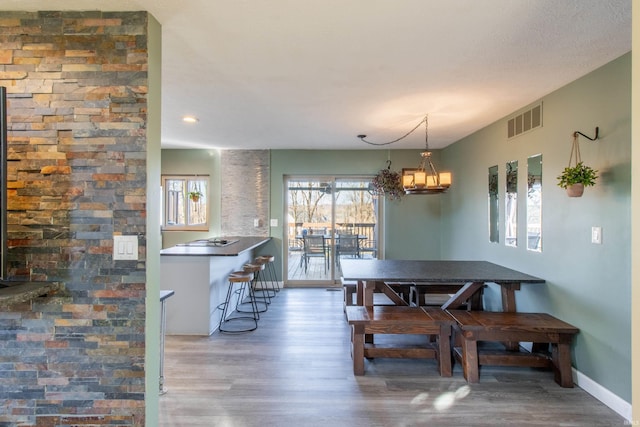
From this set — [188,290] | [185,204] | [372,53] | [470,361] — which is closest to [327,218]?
[185,204]

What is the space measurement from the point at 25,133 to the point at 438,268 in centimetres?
345

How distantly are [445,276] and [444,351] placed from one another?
64cm

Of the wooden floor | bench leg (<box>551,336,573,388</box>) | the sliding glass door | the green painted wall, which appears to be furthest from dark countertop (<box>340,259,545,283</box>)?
the sliding glass door

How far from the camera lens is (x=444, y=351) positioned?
278cm

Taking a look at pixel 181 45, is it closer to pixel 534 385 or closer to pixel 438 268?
pixel 438 268

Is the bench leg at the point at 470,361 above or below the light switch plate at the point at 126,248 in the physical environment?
below

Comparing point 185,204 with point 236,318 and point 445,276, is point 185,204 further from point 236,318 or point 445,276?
point 445,276

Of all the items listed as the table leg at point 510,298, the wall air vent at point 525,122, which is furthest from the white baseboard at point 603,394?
the wall air vent at point 525,122

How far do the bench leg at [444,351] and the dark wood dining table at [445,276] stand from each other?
41 centimetres

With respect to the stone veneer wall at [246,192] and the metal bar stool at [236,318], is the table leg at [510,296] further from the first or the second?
the stone veneer wall at [246,192]

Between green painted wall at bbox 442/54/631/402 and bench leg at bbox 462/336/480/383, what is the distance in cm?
78

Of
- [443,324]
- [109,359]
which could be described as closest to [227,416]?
[109,359]

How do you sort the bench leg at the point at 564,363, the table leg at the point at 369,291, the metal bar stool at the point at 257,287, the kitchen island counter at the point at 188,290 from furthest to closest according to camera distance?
1. the metal bar stool at the point at 257,287
2. the kitchen island counter at the point at 188,290
3. the table leg at the point at 369,291
4. the bench leg at the point at 564,363

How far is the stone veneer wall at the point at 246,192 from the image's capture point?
5828mm
